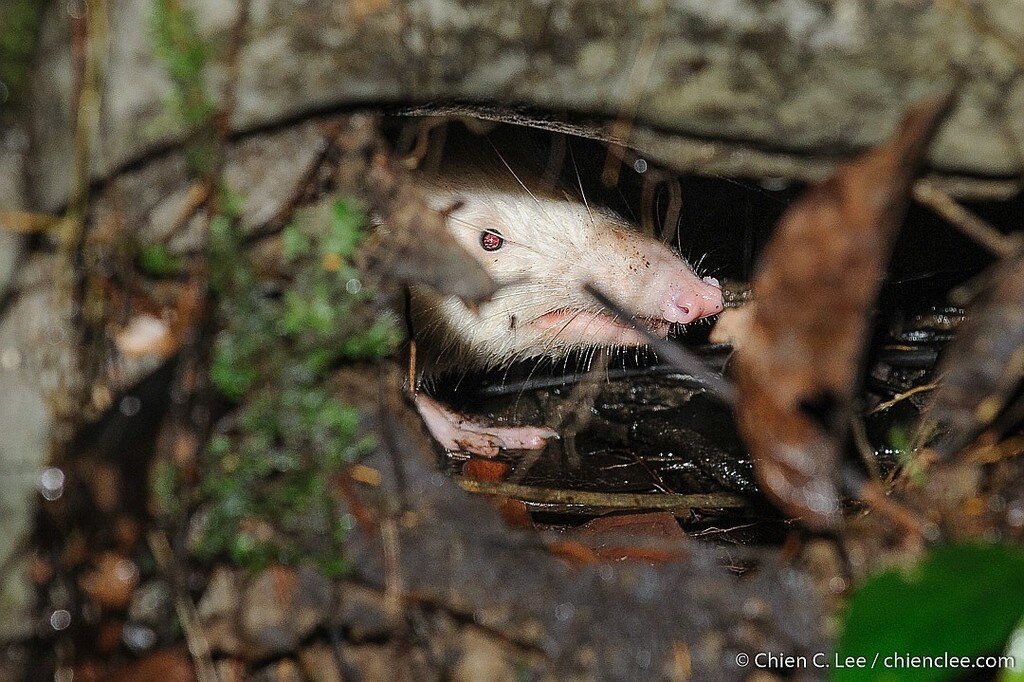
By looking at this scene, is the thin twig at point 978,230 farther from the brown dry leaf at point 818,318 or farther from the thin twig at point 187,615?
the thin twig at point 187,615

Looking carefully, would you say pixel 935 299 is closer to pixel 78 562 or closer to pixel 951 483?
pixel 951 483

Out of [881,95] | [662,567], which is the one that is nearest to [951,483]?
[662,567]

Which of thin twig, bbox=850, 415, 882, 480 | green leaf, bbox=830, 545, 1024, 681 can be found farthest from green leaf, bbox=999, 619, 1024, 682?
thin twig, bbox=850, 415, 882, 480

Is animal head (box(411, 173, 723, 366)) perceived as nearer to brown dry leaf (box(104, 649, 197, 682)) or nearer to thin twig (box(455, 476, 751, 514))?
thin twig (box(455, 476, 751, 514))

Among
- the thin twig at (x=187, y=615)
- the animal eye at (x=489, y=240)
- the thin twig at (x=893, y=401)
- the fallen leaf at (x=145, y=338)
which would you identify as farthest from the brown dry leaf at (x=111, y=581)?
the thin twig at (x=893, y=401)

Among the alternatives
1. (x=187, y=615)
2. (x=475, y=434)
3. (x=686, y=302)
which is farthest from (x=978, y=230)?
(x=475, y=434)
